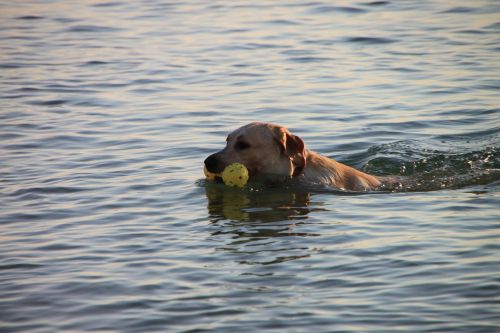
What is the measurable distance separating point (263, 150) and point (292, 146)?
341 mm

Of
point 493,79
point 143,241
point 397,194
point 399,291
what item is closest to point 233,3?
point 493,79

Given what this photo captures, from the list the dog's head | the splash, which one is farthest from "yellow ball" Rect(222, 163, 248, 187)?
the splash

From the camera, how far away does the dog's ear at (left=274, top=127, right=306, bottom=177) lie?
11719 mm

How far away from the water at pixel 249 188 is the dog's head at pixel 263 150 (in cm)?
35

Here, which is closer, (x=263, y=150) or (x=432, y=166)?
(x=263, y=150)

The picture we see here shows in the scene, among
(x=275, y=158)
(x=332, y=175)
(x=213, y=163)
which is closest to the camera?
(x=213, y=163)

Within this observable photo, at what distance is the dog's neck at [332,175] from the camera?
1191 cm

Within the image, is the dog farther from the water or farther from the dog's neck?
the water

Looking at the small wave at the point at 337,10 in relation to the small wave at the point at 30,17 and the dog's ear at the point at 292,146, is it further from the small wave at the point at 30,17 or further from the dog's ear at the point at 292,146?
the dog's ear at the point at 292,146

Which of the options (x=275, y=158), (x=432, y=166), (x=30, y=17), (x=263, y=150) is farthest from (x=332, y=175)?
(x=30, y=17)

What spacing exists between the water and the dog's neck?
172mm

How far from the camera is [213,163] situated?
1153 centimetres

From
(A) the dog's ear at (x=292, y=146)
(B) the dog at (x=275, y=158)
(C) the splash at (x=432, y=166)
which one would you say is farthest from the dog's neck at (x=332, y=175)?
(C) the splash at (x=432, y=166)

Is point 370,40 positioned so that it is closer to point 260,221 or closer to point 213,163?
point 213,163
